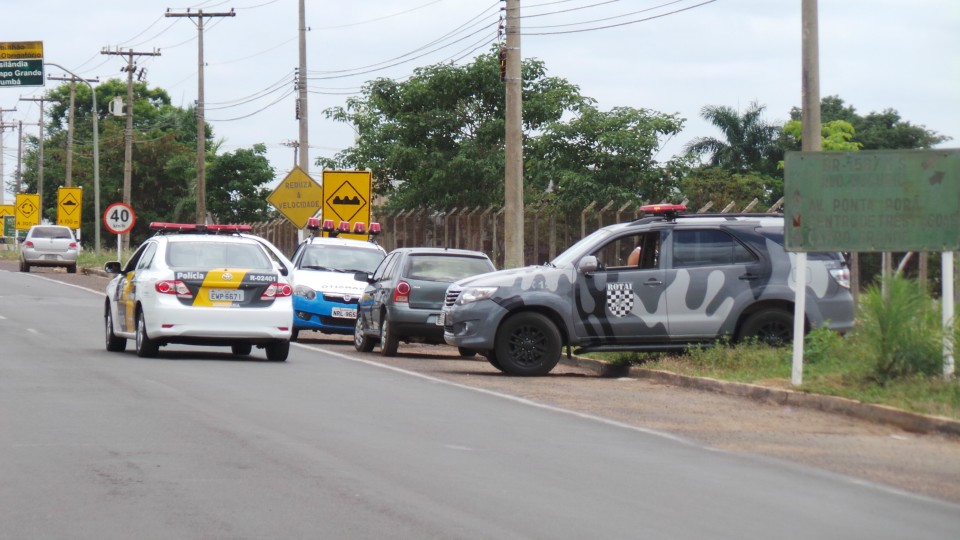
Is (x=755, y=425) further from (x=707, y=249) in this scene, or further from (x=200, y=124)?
(x=200, y=124)

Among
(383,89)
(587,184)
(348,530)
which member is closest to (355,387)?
Result: (348,530)

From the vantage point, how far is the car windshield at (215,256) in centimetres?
1864

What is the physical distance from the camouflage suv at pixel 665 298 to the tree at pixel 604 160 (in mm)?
19017

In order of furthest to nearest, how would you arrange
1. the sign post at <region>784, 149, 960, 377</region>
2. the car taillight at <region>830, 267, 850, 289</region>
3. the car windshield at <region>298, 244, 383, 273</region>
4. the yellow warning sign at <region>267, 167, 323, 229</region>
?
the yellow warning sign at <region>267, 167, 323, 229</region> < the car windshield at <region>298, 244, 383, 273</region> < the car taillight at <region>830, 267, 850, 289</region> < the sign post at <region>784, 149, 960, 377</region>

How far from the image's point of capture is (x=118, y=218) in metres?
48.9

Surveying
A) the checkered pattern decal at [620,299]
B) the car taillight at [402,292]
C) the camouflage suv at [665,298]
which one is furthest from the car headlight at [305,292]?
the checkered pattern decal at [620,299]

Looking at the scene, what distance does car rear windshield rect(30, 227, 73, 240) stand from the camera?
53781 millimetres

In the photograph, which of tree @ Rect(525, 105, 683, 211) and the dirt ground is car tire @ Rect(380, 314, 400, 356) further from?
tree @ Rect(525, 105, 683, 211)

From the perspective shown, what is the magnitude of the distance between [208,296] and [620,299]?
4829 mm

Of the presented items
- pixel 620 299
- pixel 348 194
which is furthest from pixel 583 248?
pixel 348 194

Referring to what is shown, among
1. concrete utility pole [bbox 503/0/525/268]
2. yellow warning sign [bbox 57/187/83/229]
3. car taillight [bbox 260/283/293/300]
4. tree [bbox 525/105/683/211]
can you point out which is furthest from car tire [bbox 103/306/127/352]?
yellow warning sign [bbox 57/187/83/229]

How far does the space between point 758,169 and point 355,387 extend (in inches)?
2053

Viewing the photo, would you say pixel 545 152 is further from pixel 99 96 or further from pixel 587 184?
pixel 99 96

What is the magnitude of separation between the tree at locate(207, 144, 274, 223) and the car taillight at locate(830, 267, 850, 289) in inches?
2251
